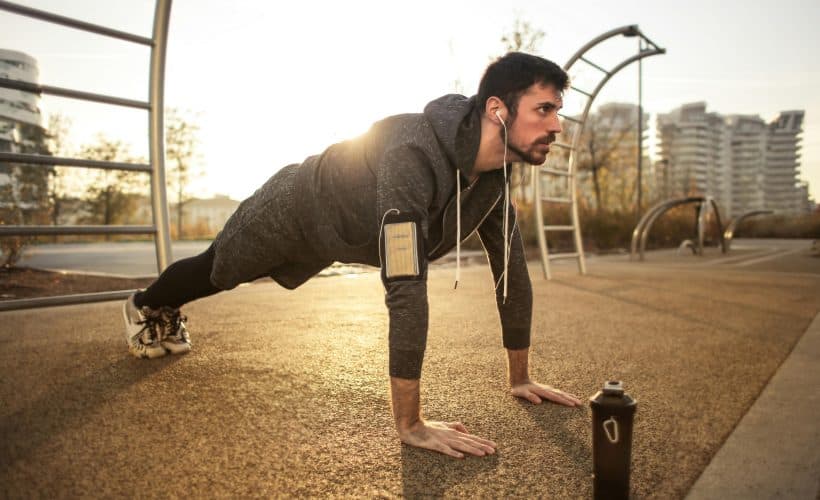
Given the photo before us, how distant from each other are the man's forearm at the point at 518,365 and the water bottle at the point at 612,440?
0.77 m

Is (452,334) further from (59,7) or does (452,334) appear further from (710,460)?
(59,7)

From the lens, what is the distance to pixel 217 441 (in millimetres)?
1489

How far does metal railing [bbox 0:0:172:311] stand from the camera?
286 cm

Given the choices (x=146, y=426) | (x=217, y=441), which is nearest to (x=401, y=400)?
(x=217, y=441)

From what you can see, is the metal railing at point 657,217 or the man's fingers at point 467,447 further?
the metal railing at point 657,217

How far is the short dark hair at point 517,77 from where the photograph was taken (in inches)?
62.5

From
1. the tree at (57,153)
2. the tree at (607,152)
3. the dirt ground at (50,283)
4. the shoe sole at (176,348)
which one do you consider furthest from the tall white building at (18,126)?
the tree at (607,152)

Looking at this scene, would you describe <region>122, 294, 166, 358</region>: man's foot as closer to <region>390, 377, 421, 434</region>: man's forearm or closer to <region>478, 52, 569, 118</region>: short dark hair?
<region>390, 377, 421, 434</region>: man's forearm

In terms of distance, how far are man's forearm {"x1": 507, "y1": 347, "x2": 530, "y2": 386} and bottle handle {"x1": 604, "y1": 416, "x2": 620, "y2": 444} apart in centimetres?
81

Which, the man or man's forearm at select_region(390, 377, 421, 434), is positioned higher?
the man

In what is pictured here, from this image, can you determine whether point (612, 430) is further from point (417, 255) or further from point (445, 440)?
point (417, 255)

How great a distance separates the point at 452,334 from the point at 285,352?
0.90m

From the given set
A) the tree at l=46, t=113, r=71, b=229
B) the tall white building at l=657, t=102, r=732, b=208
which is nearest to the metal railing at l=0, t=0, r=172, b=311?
the tree at l=46, t=113, r=71, b=229

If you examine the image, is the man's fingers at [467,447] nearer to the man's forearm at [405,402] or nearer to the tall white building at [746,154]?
the man's forearm at [405,402]
